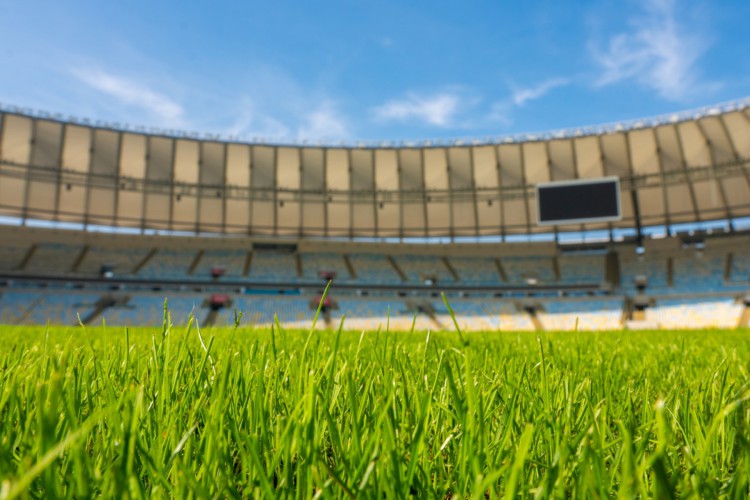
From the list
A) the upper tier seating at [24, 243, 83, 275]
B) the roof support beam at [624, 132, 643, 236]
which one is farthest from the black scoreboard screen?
the upper tier seating at [24, 243, 83, 275]

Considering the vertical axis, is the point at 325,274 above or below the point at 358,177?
below

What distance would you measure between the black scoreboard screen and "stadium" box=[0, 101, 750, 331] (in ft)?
0.44

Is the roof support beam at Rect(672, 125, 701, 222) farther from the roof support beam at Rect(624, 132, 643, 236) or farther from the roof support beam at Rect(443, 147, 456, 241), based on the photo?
the roof support beam at Rect(443, 147, 456, 241)

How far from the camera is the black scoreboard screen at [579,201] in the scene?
31031 mm

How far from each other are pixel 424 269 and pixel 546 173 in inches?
476

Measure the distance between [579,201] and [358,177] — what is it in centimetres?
1655

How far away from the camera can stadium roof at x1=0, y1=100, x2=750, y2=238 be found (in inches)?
1329

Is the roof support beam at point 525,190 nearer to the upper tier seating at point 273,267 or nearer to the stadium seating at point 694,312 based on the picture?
the stadium seating at point 694,312

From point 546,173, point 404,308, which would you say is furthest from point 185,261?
point 546,173

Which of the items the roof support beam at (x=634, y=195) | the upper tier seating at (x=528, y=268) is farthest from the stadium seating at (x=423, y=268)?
the roof support beam at (x=634, y=195)

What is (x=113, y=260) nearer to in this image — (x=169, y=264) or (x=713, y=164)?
(x=169, y=264)

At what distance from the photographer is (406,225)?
134ft

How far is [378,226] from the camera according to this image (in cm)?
4094

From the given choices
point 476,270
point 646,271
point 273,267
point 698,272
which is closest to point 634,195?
point 646,271
